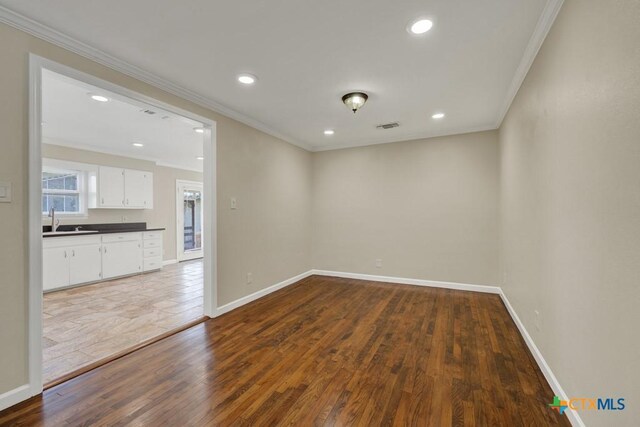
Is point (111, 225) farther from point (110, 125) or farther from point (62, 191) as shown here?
point (110, 125)

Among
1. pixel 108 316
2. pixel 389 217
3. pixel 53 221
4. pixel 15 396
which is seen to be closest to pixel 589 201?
pixel 389 217

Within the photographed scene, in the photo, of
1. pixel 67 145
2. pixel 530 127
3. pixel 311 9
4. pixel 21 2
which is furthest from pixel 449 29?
pixel 67 145

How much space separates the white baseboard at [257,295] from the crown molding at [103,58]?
Answer: 7.83ft

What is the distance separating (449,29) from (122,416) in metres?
3.31

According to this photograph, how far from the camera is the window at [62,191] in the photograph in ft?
16.0

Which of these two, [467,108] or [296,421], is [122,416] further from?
[467,108]

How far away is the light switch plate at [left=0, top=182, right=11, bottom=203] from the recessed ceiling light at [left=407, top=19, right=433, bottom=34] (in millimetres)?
2852

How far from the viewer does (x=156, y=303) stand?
370 cm

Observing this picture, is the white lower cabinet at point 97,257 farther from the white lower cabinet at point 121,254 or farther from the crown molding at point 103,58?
the crown molding at point 103,58

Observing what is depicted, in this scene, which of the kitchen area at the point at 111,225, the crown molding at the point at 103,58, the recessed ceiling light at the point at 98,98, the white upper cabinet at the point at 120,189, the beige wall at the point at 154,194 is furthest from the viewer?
the white upper cabinet at the point at 120,189

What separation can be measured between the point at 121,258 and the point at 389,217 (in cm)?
512

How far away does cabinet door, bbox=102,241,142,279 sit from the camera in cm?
495

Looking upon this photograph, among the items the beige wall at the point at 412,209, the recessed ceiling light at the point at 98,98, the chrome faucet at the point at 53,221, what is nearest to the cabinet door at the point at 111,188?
the chrome faucet at the point at 53,221

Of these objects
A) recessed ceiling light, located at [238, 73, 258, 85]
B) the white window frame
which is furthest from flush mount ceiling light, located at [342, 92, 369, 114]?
the white window frame
